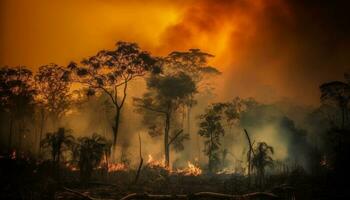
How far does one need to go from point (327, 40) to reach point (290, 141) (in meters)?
42.1

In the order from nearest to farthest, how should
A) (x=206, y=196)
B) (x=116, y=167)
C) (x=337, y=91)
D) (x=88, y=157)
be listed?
1. (x=206, y=196)
2. (x=88, y=157)
3. (x=116, y=167)
4. (x=337, y=91)

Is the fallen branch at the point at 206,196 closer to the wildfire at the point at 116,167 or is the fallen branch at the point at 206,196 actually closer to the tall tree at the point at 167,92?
the wildfire at the point at 116,167

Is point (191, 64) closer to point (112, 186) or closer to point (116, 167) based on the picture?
point (116, 167)

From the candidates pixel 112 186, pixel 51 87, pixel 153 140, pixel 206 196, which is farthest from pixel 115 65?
pixel 153 140

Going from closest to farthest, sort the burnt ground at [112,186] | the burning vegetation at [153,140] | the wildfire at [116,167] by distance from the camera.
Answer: the burnt ground at [112,186] → the burning vegetation at [153,140] → the wildfire at [116,167]

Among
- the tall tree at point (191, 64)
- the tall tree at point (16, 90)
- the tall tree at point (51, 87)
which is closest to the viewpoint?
the tall tree at point (16, 90)

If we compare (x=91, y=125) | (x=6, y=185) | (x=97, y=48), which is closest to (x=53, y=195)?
(x=6, y=185)

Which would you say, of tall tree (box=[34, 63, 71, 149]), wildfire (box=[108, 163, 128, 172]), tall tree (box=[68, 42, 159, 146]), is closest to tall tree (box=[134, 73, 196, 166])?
tall tree (box=[68, 42, 159, 146])

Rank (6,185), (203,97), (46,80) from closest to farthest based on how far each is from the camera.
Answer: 1. (6,185)
2. (46,80)
3. (203,97)

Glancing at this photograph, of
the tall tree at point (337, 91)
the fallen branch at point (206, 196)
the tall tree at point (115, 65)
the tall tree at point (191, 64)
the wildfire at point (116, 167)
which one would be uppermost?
the tall tree at point (191, 64)

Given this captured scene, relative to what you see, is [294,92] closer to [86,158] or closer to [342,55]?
[342,55]

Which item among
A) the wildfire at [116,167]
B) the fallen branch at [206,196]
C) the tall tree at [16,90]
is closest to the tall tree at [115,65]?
the wildfire at [116,167]

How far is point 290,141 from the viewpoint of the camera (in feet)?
179

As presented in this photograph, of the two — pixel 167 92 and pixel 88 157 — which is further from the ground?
pixel 167 92
